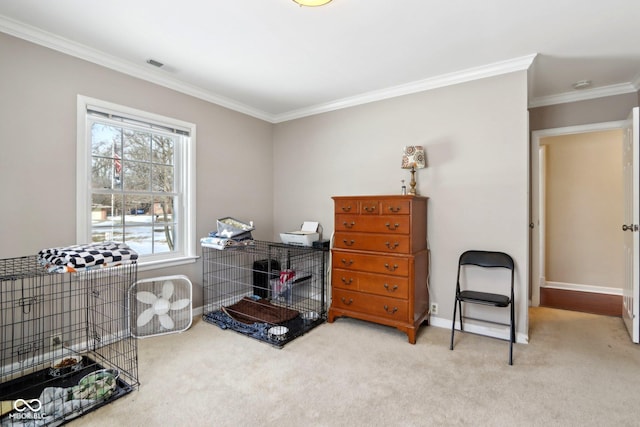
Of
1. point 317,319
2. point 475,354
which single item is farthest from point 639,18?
point 317,319

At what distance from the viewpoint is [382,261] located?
2.89m

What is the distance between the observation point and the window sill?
116 inches

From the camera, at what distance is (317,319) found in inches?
128

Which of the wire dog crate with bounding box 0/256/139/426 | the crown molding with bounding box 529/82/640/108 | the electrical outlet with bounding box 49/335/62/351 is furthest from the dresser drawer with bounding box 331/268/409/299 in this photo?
the crown molding with bounding box 529/82/640/108

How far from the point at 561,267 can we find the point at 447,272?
2.84 metres

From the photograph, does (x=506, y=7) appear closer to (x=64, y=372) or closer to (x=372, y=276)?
(x=372, y=276)

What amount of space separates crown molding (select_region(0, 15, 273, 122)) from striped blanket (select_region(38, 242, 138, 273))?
1570 millimetres

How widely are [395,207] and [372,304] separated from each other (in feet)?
3.05

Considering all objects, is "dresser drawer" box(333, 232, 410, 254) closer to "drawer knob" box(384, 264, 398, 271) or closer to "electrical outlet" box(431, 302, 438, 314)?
"drawer knob" box(384, 264, 398, 271)

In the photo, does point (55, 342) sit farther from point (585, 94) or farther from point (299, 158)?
point (585, 94)

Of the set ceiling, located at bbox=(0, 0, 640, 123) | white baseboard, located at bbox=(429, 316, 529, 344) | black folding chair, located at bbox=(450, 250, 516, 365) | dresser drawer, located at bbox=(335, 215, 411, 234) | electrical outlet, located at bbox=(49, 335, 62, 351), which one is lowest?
white baseboard, located at bbox=(429, 316, 529, 344)

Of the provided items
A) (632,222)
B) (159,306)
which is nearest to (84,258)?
(159,306)

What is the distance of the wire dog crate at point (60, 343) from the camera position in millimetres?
1816

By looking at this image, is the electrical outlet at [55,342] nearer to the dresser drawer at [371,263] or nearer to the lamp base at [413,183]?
the dresser drawer at [371,263]
